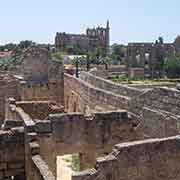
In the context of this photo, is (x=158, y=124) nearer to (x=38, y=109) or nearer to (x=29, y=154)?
(x=29, y=154)

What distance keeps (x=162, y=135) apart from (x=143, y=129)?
978 mm

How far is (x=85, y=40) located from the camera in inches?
4574

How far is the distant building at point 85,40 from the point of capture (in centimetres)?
A: 11012

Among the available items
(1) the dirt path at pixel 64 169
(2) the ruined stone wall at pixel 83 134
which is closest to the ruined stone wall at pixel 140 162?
(2) the ruined stone wall at pixel 83 134

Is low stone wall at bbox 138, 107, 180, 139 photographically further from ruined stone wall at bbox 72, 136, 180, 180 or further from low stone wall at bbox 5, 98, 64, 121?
low stone wall at bbox 5, 98, 64, 121

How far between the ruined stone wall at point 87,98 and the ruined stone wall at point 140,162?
442 cm

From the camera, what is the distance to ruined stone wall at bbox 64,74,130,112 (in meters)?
13.5

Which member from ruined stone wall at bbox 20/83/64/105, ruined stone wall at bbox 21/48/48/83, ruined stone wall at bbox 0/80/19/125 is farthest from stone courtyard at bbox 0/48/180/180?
ruined stone wall at bbox 21/48/48/83

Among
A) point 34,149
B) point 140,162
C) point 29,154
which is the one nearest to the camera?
point 140,162

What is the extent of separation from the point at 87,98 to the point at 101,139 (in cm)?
599

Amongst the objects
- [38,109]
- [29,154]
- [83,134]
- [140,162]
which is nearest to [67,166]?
[38,109]

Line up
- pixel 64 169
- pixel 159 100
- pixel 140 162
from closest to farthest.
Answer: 1. pixel 140 162
2. pixel 159 100
3. pixel 64 169

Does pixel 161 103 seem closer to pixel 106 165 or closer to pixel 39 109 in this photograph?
pixel 106 165

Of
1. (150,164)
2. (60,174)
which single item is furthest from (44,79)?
(150,164)
